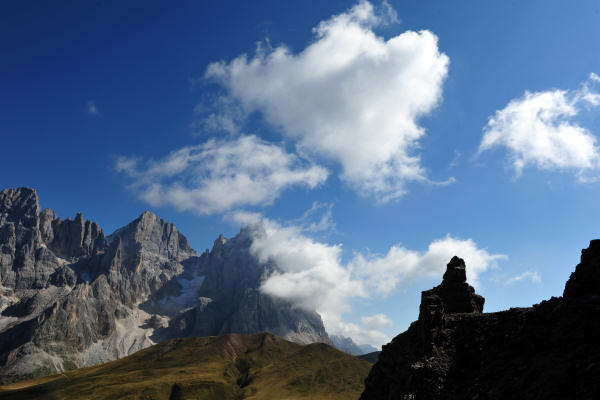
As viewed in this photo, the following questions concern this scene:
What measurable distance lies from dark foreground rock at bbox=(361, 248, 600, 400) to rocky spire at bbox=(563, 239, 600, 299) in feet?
0.22

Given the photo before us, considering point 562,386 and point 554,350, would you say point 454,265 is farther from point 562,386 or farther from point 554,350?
point 562,386

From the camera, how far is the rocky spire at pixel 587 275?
31938 millimetres

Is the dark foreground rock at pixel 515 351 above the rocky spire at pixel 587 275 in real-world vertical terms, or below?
below

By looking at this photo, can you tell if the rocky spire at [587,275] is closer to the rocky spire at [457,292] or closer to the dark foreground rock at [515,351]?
the dark foreground rock at [515,351]

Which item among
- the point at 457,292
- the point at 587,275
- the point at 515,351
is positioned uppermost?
the point at 457,292

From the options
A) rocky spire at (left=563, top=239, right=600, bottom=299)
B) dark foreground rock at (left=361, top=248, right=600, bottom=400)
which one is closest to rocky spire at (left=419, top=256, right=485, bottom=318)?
dark foreground rock at (left=361, top=248, right=600, bottom=400)

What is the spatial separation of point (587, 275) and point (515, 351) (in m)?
9.04

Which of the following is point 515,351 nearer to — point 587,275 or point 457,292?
point 587,275

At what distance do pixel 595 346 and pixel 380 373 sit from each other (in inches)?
1564

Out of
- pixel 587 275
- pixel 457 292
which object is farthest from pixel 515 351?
pixel 457 292

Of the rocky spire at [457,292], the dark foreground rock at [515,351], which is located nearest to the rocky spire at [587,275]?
the dark foreground rock at [515,351]

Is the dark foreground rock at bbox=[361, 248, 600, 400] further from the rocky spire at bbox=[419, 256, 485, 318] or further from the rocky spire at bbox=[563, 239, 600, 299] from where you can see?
the rocky spire at bbox=[419, 256, 485, 318]

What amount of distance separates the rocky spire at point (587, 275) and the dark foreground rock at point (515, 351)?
0.22ft

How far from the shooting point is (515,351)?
108ft
